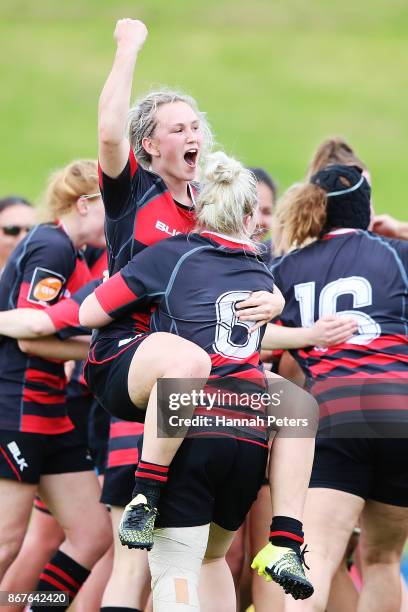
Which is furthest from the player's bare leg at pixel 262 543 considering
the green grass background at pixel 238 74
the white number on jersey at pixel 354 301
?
the green grass background at pixel 238 74

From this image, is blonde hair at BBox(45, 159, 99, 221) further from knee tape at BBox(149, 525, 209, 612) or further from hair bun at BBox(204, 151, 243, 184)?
knee tape at BBox(149, 525, 209, 612)

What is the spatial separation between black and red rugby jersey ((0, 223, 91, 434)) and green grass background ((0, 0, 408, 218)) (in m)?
16.8

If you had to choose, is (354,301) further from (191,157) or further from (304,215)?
(191,157)

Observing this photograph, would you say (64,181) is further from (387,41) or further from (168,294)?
(387,41)

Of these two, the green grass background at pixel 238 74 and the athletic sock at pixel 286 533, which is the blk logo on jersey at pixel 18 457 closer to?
the athletic sock at pixel 286 533

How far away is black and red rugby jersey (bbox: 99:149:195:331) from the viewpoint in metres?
4.07

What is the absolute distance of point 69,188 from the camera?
18.7ft

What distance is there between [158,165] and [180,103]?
10.7 inches

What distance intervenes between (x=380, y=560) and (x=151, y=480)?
1646 millimetres

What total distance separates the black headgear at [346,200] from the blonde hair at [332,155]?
3.39 feet

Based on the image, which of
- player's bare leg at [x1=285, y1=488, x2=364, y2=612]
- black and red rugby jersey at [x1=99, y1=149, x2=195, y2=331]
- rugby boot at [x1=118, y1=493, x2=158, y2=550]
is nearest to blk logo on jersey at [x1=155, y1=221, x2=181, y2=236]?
black and red rugby jersey at [x1=99, y1=149, x2=195, y2=331]

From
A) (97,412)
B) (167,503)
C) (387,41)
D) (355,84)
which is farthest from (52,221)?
(387,41)

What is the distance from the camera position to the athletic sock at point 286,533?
12.7 ft

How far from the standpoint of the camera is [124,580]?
4762mm
